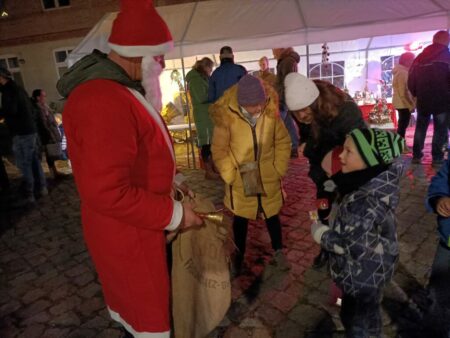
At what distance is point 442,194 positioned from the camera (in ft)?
7.52

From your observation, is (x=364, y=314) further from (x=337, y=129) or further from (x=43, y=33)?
(x=43, y=33)

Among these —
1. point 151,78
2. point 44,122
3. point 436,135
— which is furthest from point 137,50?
point 44,122

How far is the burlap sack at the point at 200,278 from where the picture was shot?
181cm

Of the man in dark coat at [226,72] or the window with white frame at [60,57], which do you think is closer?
the man in dark coat at [226,72]

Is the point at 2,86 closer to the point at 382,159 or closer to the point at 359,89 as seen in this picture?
the point at 382,159

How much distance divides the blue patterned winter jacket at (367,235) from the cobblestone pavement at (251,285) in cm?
87

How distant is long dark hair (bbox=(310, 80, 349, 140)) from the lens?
2707 mm

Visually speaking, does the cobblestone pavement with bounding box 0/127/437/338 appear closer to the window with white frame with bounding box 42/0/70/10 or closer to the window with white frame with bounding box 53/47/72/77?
the window with white frame with bounding box 53/47/72/77

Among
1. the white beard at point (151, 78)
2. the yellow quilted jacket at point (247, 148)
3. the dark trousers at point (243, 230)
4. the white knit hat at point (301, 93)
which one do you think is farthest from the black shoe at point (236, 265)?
the white beard at point (151, 78)

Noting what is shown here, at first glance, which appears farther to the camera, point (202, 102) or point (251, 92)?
point (202, 102)

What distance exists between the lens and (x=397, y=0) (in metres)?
6.08

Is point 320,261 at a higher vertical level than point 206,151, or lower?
lower

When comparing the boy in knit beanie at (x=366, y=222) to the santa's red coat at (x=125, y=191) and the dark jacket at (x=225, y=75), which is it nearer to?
the santa's red coat at (x=125, y=191)

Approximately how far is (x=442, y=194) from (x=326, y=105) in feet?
3.27
